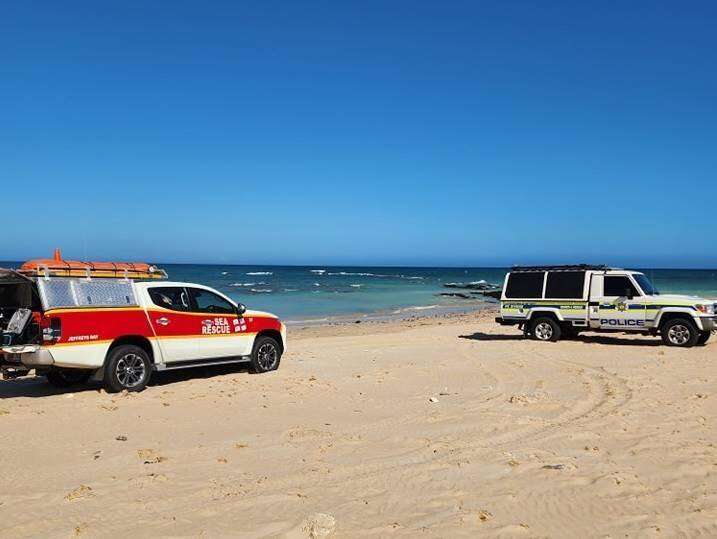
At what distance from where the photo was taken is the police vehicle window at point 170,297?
10695mm

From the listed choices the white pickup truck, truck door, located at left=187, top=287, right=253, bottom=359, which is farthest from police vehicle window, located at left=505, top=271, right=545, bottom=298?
the white pickup truck

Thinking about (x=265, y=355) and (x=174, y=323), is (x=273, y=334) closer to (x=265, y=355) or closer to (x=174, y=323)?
(x=265, y=355)

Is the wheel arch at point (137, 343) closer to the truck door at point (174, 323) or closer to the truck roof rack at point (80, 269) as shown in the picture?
the truck door at point (174, 323)

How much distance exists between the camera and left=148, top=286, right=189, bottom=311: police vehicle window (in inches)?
421

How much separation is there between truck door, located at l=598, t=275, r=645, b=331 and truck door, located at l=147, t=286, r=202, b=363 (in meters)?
10.7

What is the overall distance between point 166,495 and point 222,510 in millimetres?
598

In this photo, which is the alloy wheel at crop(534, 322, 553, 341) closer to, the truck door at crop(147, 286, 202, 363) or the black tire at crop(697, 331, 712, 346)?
the black tire at crop(697, 331, 712, 346)

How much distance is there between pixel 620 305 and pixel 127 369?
12.1 m

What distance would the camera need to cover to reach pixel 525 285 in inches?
717

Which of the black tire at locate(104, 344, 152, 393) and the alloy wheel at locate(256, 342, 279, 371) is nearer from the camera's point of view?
the black tire at locate(104, 344, 152, 393)

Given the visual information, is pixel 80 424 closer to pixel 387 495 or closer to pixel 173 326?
pixel 173 326

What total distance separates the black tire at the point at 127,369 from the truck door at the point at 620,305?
458 inches

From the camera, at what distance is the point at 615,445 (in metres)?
6.62

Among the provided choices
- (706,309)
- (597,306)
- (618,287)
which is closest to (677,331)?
(706,309)
